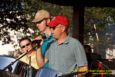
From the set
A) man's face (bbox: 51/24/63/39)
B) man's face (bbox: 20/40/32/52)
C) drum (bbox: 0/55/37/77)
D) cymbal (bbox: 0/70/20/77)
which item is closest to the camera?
cymbal (bbox: 0/70/20/77)

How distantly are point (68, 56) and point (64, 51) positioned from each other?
60 mm

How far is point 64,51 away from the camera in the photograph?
3092 millimetres

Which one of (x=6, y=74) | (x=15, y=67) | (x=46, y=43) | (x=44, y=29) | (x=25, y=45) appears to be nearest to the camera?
(x=6, y=74)

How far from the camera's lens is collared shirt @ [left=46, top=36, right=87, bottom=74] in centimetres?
298

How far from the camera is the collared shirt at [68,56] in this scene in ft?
9.78

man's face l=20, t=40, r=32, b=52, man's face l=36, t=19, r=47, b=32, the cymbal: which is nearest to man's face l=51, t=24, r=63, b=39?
man's face l=36, t=19, r=47, b=32

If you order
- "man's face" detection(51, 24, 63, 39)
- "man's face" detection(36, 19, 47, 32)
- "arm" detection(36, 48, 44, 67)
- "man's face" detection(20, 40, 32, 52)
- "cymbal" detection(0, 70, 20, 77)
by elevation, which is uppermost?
"man's face" detection(36, 19, 47, 32)

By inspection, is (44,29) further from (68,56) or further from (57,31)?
(68,56)

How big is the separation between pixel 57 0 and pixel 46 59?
15.5 ft

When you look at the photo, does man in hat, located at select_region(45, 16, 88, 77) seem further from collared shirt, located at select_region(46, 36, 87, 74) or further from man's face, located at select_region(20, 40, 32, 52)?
man's face, located at select_region(20, 40, 32, 52)

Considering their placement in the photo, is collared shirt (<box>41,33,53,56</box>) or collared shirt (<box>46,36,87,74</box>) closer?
collared shirt (<box>46,36,87,74</box>)

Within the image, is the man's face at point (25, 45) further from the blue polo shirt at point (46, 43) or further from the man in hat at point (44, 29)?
the blue polo shirt at point (46, 43)

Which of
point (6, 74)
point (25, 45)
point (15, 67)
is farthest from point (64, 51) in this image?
point (25, 45)

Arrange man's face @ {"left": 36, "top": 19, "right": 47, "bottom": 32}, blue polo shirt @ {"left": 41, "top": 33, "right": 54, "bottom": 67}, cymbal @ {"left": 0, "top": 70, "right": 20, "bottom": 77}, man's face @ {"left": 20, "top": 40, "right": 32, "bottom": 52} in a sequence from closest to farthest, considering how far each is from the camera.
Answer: cymbal @ {"left": 0, "top": 70, "right": 20, "bottom": 77} < blue polo shirt @ {"left": 41, "top": 33, "right": 54, "bottom": 67} < man's face @ {"left": 36, "top": 19, "right": 47, "bottom": 32} < man's face @ {"left": 20, "top": 40, "right": 32, "bottom": 52}
